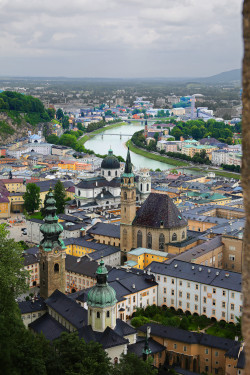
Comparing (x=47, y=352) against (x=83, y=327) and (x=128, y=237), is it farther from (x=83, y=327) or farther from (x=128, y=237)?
(x=128, y=237)

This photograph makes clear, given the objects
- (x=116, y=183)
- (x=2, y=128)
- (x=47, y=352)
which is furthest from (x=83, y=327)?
(x=2, y=128)

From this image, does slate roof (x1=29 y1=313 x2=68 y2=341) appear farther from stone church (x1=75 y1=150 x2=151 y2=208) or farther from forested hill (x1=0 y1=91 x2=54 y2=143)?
forested hill (x1=0 y1=91 x2=54 y2=143)

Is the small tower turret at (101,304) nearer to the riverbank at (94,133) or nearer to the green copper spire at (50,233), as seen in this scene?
the green copper spire at (50,233)

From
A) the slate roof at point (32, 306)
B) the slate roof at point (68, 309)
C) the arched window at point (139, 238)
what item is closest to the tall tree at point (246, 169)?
the slate roof at point (68, 309)

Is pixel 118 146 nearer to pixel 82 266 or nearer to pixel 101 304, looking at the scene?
pixel 82 266

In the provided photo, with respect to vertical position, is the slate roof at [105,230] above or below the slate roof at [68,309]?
below

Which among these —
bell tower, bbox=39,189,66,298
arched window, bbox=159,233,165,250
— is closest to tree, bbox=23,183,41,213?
arched window, bbox=159,233,165,250
